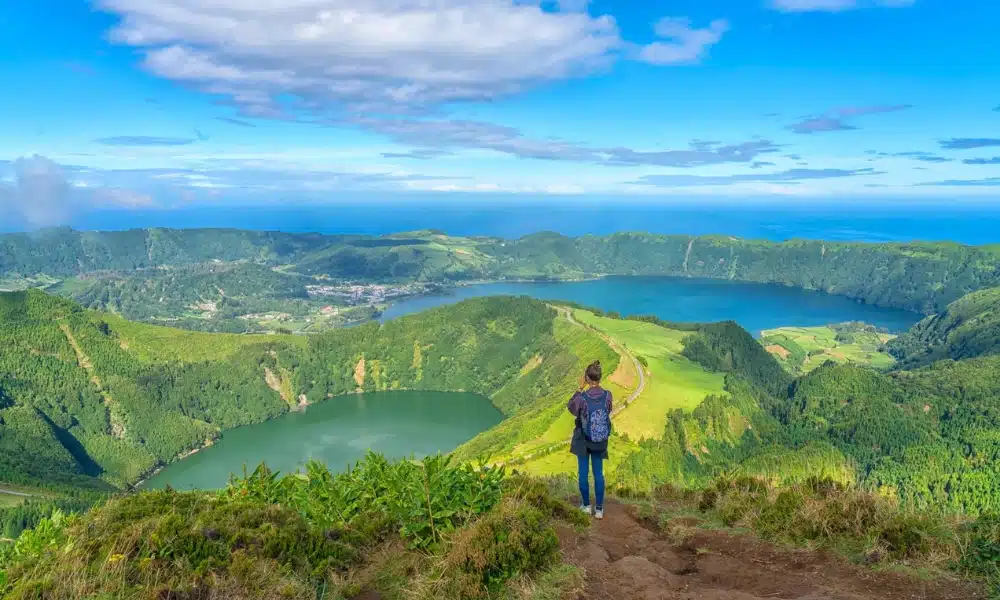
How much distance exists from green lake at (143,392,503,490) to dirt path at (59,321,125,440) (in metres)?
24.7

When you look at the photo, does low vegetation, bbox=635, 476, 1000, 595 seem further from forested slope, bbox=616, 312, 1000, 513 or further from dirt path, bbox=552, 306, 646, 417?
dirt path, bbox=552, 306, 646, 417

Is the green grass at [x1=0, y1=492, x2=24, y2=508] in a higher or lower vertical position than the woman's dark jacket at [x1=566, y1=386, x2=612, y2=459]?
lower

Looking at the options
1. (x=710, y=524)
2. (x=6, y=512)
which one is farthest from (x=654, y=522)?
(x=6, y=512)

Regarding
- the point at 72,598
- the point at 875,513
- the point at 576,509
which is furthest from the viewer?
the point at 576,509

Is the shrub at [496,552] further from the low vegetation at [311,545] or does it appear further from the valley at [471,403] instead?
the valley at [471,403]

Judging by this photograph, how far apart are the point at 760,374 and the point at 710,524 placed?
486ft

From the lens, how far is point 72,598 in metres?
7.60

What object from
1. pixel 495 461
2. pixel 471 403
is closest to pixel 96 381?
pixel 471 403

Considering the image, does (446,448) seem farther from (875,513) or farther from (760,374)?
(875,513)

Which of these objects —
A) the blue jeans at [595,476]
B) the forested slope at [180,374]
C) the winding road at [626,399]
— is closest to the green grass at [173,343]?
the forested slope at [180,374]

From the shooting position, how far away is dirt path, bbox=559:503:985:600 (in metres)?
9.06

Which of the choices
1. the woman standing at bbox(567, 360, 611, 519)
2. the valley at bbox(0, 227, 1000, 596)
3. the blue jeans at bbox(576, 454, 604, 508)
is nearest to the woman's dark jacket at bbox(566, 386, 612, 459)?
the woman standing at bbox(567, 360, 611, 519)

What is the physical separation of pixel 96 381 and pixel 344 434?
244 feet

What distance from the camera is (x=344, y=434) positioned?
137 m
